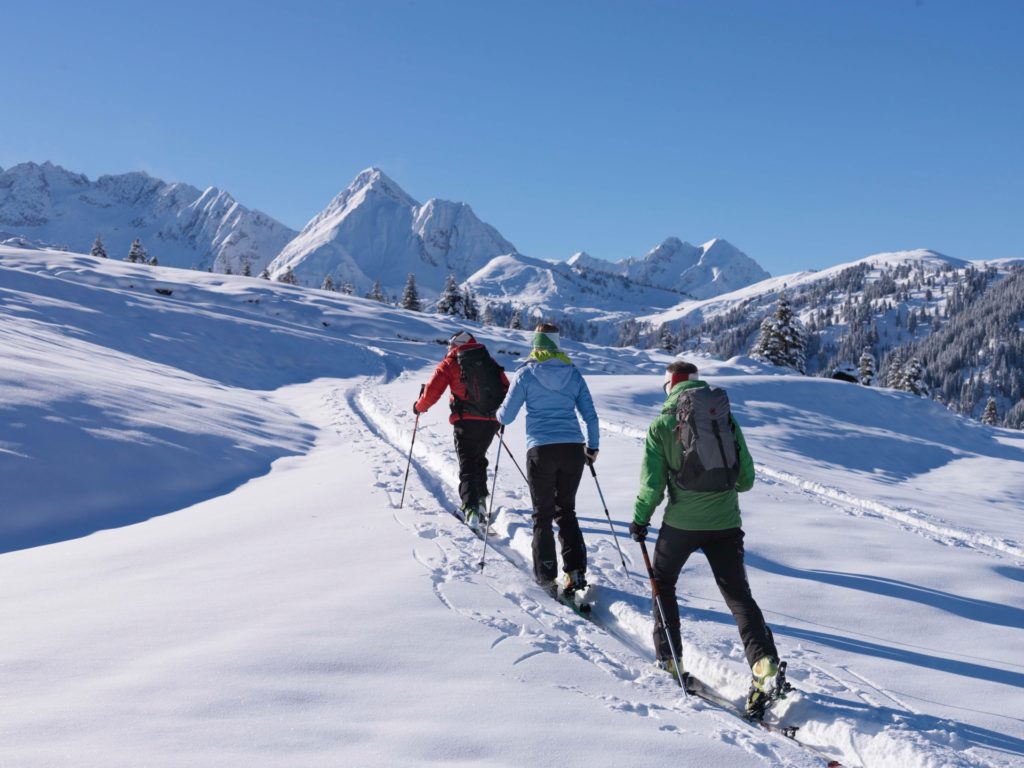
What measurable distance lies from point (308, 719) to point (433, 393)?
16.0 feet

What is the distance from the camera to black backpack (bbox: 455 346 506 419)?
25.6 feet

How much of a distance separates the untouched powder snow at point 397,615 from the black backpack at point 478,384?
4.97ft

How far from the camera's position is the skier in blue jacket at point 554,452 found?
6.17 metres

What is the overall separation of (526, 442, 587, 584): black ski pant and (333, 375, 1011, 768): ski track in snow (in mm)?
345

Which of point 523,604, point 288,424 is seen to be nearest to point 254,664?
point 523,604

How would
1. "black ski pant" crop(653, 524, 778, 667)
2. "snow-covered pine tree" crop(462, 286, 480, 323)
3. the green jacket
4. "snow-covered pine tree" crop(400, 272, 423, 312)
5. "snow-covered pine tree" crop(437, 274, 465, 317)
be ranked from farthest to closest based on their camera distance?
"snow-covered pine tree" crop(462, 286, 480, 323) → "snow-covered pine tree" crop(437, 274, 465, 317) → "snow-covered pine tree" crop(400, 272, 423, 312) → the green jacket → "black ski pant" crop(653, 524, 778, 667)

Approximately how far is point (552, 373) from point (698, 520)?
7.72 ft

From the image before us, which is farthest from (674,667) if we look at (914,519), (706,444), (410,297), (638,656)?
(410,297)

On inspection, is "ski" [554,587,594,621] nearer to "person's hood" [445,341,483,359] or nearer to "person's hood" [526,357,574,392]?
"person's hood" [526,357,574,392]

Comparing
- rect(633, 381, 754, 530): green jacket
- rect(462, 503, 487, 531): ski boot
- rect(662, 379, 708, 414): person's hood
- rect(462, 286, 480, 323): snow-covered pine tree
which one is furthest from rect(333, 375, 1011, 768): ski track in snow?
rect(462, 286, 480, 323): snow-covered pine tree

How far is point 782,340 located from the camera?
5512cm

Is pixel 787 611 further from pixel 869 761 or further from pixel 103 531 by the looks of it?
pixel 103 531

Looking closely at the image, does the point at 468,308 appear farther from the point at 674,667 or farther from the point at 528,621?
the point at 674,667

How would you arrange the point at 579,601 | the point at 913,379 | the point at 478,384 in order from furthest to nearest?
the point at 913,379, the point at 478,384, the point at 579,601
